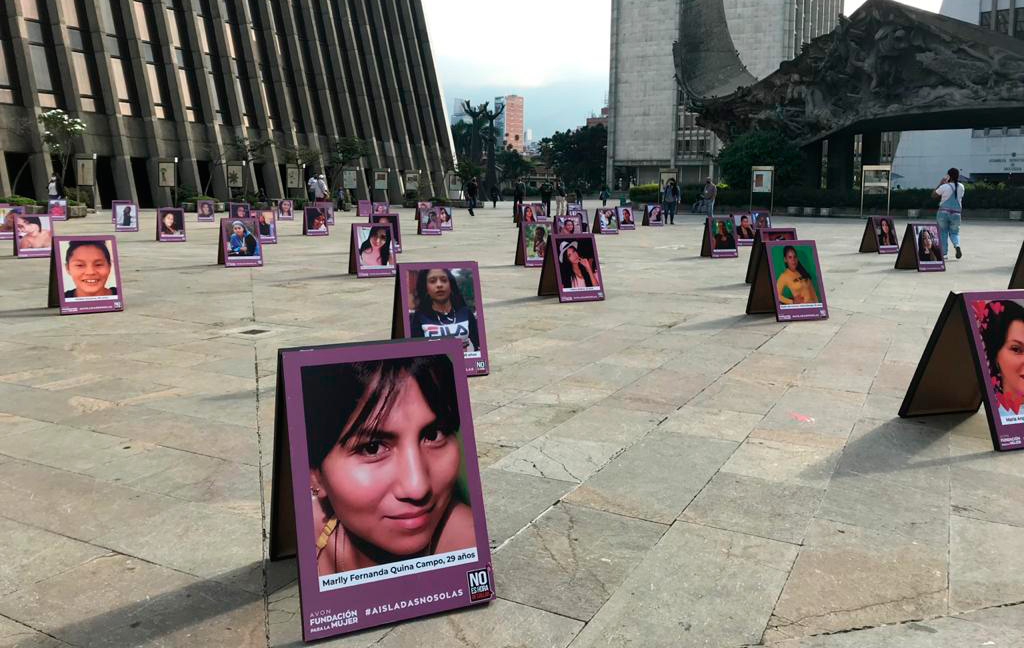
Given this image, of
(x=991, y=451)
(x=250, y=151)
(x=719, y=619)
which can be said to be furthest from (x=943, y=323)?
(x=250, y=151)

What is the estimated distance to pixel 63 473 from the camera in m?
5.30

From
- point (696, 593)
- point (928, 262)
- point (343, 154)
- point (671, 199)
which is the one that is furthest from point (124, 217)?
point (696, 593)

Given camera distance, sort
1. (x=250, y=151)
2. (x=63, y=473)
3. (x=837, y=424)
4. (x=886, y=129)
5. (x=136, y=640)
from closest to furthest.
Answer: (x=136, y=640)
(x=63, y=473)
(x=837, y=424)
(x=886, y=129)
(x=250, y=151)

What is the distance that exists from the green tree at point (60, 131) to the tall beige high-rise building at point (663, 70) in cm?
8017

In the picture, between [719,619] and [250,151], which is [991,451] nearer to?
[719,619]

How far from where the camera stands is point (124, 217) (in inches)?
1097

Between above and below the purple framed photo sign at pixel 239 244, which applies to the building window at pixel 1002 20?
above

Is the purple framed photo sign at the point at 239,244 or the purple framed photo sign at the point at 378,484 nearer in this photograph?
the purple framed photo sign at the point at 378,484

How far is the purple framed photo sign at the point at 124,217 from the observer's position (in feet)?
90.7

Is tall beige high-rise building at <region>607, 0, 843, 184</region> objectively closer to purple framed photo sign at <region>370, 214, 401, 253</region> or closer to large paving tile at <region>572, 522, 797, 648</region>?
purple framed photo sign at <region>370, 214, 401, 253</region>

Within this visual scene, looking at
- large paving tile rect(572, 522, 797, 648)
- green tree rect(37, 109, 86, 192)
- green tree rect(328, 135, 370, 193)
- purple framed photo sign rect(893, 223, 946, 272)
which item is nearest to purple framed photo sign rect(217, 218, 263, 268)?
purple framed photo sign rect(893, 223, 946, 272)

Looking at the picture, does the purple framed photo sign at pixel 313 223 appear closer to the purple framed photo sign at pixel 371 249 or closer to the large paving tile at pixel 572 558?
the purple framed photo sign at pixel 371 249

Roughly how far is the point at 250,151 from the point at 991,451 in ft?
156

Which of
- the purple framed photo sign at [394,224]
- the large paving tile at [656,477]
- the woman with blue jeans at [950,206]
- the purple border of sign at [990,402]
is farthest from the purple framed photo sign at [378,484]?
the woman with blue jeans at [950,206]
